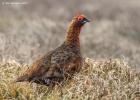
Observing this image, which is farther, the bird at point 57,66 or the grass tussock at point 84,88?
the bird at point 57,66

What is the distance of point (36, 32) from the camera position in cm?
1739

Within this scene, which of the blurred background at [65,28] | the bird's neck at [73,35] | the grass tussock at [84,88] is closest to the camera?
the grass tussock at [84,88]

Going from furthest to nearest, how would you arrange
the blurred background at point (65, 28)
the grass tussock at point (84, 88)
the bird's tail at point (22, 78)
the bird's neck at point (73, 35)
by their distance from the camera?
the blurred background at point (65, 28) → the bird's neck at point (73, 35) → the bird's tail at point (22, 78) → the grass tussock at point (84, 88)

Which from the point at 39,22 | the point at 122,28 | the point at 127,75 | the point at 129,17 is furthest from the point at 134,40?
the point at 127,75

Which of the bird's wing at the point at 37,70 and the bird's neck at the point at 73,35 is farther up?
the bird's neck at the point at 73,35

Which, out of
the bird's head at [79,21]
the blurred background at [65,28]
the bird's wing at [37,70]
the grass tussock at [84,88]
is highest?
the blurred background at [65,28]

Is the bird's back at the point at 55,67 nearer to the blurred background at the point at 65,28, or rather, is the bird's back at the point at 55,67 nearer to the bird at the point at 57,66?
the bird at the point at 57,66

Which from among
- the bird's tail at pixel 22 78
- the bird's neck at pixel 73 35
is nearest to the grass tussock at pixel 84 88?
the bird's tail at pixel 22 78

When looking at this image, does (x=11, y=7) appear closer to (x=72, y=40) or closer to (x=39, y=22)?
(x=39, y=22)

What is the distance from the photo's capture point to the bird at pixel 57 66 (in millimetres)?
8945

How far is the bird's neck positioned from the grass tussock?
40 centimetres

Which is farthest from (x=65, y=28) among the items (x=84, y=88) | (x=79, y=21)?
(x=84, y=88)

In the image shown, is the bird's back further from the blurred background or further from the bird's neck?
the blurred background

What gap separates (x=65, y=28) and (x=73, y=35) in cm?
980
